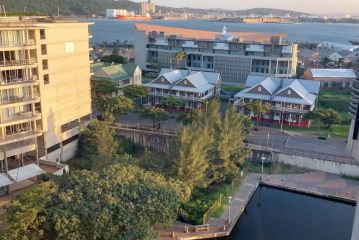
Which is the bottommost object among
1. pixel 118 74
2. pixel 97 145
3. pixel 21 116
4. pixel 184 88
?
pixel 97 145

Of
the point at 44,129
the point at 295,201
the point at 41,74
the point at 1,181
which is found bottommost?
the point at 295,201

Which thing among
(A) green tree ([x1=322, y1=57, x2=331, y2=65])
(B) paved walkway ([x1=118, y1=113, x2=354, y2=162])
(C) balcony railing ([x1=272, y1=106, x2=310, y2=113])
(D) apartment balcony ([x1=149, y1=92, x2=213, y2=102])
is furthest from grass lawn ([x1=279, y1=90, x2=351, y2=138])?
(A) green tree ([x1=322, y1=57, x2=331, y2=65])

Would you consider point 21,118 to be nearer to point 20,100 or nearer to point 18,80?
point 20,100

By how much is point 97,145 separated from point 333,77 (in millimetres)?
59659

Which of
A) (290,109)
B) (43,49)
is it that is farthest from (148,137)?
(290,109)

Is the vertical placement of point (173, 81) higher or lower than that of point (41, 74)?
lower

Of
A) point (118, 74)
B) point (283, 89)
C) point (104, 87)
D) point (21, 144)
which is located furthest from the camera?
point (118, 74)

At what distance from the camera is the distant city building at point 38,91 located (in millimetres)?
38156

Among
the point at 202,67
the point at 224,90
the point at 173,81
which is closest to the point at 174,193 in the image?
the point at 173,81

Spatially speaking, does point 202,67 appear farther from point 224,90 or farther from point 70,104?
point 70,104

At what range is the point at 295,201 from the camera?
132 feet

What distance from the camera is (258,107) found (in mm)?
56344

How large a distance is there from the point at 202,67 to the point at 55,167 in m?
54.7

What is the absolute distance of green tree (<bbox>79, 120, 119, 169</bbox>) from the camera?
37.2m
